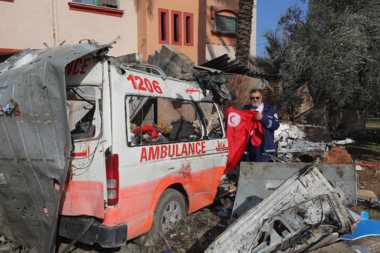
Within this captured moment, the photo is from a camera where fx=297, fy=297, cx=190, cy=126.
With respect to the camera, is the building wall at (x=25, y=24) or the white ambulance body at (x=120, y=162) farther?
the building wall at (x=25, y=24)

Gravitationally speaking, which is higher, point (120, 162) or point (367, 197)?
point (120, 162)

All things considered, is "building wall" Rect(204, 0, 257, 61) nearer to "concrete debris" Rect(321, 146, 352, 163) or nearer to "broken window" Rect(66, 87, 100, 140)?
"concrete debris" Rect(321, 146, 352, 163)

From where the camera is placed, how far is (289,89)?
31.6 ft

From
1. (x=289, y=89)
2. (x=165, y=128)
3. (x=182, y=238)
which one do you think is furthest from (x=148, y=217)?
(x=289, y=89)

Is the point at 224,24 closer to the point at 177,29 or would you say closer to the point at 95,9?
the point at 177,29

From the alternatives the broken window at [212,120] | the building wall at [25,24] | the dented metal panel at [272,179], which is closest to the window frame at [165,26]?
A: the building wall at [25,24]

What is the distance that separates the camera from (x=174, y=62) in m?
9.89

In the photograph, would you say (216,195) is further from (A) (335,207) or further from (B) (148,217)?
(A) (335,207)

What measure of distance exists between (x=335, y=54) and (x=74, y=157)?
858 cm

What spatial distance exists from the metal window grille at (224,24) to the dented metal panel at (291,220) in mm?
12736

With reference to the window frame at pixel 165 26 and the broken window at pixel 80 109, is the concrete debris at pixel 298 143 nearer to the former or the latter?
the broken window at pixel 80 109

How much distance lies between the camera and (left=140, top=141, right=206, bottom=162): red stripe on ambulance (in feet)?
11.6

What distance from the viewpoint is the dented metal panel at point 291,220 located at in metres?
3.00

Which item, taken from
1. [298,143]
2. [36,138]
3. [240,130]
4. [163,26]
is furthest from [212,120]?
[163,26]
